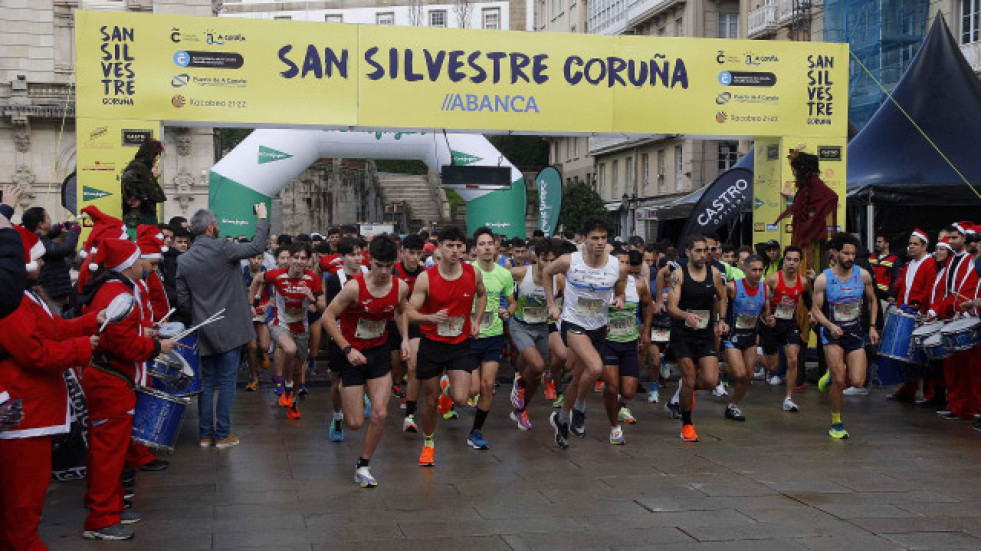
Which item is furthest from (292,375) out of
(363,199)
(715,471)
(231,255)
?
(363,199)

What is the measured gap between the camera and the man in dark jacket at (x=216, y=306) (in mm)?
8680

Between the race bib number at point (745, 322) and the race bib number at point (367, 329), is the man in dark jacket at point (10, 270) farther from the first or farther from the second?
the race bib number at point (745, 322)

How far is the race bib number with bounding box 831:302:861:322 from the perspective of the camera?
966cm

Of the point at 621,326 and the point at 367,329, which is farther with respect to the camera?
the point at 621,326

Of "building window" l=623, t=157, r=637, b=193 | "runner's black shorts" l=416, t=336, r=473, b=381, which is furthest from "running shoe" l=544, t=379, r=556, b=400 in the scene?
"building window" l=623, t=157, r=637, b=193

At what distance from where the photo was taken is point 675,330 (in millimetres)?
9633

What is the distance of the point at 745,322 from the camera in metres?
10.8

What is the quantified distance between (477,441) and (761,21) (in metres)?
29.5

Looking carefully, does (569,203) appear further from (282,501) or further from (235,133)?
(282,501)

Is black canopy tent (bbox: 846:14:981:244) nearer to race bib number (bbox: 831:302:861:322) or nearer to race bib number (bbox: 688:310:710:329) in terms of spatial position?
race bib number (bbox: 831:302:861:322)

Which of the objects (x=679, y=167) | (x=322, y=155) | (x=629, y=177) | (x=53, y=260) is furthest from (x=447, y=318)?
(x=629, y=177)

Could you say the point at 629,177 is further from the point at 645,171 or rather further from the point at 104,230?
the point at 104,230

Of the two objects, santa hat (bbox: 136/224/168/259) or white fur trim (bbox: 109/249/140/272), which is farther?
santa hat (bbox: 136/224/168/259)

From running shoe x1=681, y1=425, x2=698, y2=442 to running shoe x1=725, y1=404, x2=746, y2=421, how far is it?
130 cm
